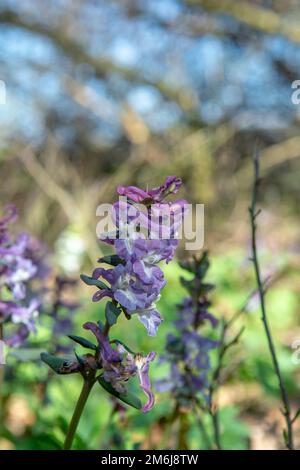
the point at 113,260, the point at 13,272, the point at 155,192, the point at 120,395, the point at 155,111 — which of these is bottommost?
the point at 120,395

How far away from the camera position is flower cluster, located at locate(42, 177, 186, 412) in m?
1.17

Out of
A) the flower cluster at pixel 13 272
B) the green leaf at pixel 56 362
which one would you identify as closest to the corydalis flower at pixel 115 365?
the green leaf at pixel 56 362

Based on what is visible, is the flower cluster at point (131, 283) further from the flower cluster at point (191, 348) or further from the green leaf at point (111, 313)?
the flower cluster at point (191, 348)

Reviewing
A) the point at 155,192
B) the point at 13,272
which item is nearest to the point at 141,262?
the point at 155,192

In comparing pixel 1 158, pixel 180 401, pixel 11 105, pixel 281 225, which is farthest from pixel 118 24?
pixel 180 401

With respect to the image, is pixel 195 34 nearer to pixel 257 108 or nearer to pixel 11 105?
pixel 257 108

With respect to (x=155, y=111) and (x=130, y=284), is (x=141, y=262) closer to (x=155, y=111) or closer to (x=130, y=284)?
(x=130, y=284)

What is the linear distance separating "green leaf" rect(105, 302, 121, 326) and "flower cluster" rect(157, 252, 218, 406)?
60 cm

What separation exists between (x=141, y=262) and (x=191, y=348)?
2.32 ft

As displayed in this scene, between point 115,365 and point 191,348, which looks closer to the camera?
point 115,365

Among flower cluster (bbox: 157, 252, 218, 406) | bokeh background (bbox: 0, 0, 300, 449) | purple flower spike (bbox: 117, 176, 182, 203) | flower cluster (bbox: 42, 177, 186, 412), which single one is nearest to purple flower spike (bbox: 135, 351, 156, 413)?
flower cluster (bbox: 42, 177, 186, 412)

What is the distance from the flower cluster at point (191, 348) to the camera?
1762 millimetres

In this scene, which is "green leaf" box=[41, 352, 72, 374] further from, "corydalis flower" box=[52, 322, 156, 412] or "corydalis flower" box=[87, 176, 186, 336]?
"corydalis flower" box=[87, 176, 186, 336]

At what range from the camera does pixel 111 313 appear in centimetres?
115
